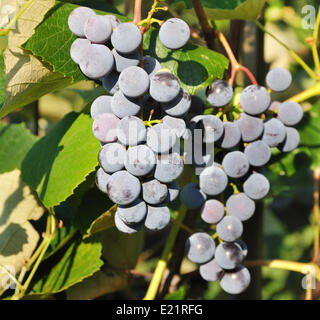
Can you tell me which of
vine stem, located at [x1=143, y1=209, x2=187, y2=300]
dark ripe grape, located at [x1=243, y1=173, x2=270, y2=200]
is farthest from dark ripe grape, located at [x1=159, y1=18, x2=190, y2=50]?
vine stem, located at [x1=143, y1=209, x2=187, y2=300]

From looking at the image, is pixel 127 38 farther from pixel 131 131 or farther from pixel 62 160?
pixel 62 160

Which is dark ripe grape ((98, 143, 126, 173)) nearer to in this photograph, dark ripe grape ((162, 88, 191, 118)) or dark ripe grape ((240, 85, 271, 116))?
dark ripe grape ((162, 88, 191, 118))

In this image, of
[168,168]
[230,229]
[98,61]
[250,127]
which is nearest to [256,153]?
[250,127]

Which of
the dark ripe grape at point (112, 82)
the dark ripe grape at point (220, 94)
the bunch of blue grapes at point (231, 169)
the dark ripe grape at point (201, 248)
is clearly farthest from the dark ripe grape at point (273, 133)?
the dark ripe grape at point (112, 82)

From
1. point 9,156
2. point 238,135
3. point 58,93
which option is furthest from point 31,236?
point 58,93

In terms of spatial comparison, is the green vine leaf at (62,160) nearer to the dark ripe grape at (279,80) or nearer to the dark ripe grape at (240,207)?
the dark ripe grape at (240,207)
